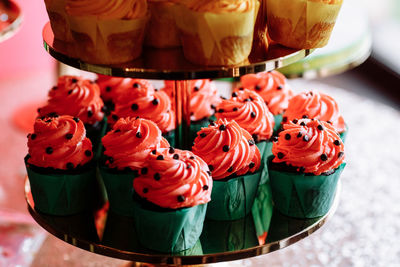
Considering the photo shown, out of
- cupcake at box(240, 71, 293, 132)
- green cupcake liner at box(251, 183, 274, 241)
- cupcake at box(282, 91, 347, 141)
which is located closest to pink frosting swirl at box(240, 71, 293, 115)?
cupcake at box(240, 71, 293, 132)

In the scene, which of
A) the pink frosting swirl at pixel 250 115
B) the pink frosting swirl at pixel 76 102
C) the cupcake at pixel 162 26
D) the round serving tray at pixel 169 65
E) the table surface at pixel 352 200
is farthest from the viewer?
the table surface at pixel 352 200

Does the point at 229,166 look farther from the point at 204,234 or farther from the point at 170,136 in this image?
the point at 170,136

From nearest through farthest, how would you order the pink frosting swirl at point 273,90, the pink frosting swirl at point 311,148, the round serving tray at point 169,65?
1. the round serving tray at point 169,65
2. the pink frosting swirl at point 311,148
3. the pink frosting swirl at point 273,90

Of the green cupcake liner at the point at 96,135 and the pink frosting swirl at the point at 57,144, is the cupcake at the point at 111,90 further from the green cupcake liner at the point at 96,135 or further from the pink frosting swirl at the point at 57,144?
the pink frosting swirl at the point at 57,144

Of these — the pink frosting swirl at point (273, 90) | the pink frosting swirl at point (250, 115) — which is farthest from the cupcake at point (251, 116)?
the pink frosting swirl at point (273, 90)

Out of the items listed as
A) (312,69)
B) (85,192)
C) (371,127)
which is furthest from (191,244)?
(371,127)

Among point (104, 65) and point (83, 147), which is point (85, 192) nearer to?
point (83, 147)
